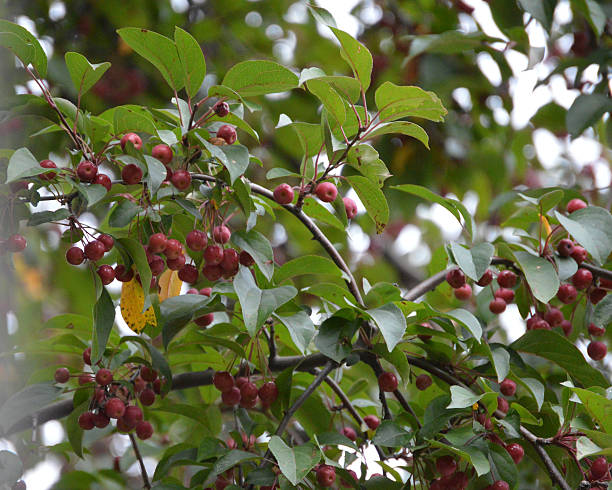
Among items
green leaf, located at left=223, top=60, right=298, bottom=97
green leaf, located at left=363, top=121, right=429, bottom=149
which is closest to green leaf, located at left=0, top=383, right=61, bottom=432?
green leaf, located at left=223, top=60, right=298, bottom=97

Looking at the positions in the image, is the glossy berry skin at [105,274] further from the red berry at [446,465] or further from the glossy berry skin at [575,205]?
the glossy berry skin at [575,205]

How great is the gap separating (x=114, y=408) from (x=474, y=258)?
2.33ft

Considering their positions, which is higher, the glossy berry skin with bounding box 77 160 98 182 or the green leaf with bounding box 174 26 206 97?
the green leaf with bounding box 174 26 206 97

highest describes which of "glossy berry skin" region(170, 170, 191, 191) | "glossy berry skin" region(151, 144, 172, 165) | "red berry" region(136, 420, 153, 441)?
"glossy berry skin" region(151, 144, 172, 165)

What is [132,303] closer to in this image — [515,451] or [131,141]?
[131,141]

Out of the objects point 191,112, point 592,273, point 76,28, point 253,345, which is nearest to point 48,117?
point 191,112

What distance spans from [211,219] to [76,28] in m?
2.28

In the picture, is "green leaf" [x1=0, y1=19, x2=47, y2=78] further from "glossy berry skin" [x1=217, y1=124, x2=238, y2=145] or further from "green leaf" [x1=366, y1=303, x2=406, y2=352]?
"green leaf" [x1=366, y1=303, x2=406, y2=352]

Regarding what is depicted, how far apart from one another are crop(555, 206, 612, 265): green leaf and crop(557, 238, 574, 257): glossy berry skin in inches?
1.7

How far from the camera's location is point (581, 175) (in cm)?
390

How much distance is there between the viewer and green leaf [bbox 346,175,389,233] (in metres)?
1.32

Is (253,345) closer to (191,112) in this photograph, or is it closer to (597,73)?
(191,112)

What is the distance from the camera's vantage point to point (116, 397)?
1.43m

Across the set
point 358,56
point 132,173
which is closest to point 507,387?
point 358,56
